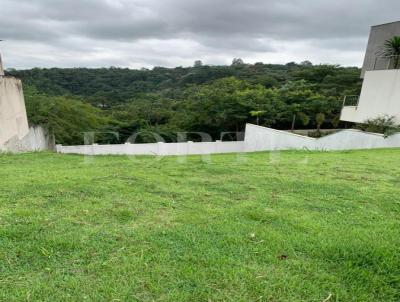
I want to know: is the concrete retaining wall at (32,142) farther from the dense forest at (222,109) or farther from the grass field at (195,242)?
the grass field at (195,242)

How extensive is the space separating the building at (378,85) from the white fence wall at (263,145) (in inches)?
77.2

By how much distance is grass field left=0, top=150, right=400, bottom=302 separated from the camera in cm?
144

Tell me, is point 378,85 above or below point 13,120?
above

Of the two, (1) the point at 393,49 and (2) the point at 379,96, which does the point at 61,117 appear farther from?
(1) the point at 393,49

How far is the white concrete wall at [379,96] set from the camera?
9.52 m

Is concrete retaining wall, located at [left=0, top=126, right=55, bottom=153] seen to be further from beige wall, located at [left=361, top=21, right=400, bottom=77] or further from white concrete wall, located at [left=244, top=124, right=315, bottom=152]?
beige wall, located at [left=361, top=21, right=400, bottom=77]

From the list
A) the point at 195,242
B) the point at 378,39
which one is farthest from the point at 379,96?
the point at 195,242

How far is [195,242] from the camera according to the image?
1.86 m

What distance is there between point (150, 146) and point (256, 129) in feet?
14.4

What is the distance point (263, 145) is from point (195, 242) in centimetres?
1000

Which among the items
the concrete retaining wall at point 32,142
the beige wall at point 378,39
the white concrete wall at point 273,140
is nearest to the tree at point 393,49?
the beige wall at point 378,39

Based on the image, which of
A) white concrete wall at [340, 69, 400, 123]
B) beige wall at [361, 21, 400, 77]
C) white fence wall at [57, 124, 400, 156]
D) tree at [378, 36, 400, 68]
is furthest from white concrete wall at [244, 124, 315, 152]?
beige wall at [361, 21, 400, 77]

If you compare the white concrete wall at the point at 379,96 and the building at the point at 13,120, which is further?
the white concrete wall at the point at 379,96

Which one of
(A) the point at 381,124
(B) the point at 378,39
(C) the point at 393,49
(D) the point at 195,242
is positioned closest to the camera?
(D) the point at 195,242
